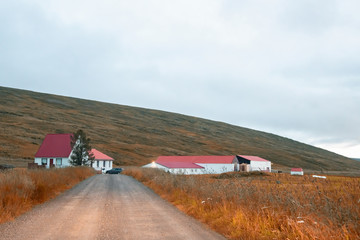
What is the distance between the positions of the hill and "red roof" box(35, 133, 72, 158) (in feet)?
37.8

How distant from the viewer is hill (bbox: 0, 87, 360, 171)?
108556 mm

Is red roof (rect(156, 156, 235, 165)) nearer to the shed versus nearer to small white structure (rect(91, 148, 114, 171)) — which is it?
the shed

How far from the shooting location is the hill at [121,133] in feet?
356

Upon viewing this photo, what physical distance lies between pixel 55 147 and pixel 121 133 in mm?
69901

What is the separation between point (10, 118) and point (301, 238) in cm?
13000

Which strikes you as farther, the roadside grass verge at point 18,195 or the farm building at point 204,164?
the farm building at point 204,164

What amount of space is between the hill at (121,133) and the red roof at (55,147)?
37.8 ft

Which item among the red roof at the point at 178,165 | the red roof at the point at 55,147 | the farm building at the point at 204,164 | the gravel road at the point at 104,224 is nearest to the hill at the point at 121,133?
the red roof at the point at 55,147

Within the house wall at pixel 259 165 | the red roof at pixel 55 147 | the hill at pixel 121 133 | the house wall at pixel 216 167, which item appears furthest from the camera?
the hill at pixel 121 133

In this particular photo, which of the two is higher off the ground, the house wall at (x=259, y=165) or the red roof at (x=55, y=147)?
the red roof at (x=55, y=147)

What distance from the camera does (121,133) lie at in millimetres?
141500

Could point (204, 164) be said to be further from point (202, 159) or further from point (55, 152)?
point (55, 152)

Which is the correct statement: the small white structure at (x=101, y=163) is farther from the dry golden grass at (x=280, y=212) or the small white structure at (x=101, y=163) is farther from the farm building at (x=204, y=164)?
the dry golden grass at (x=280, y=212)

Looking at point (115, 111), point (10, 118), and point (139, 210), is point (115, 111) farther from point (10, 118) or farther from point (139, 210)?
point (139, 210)
